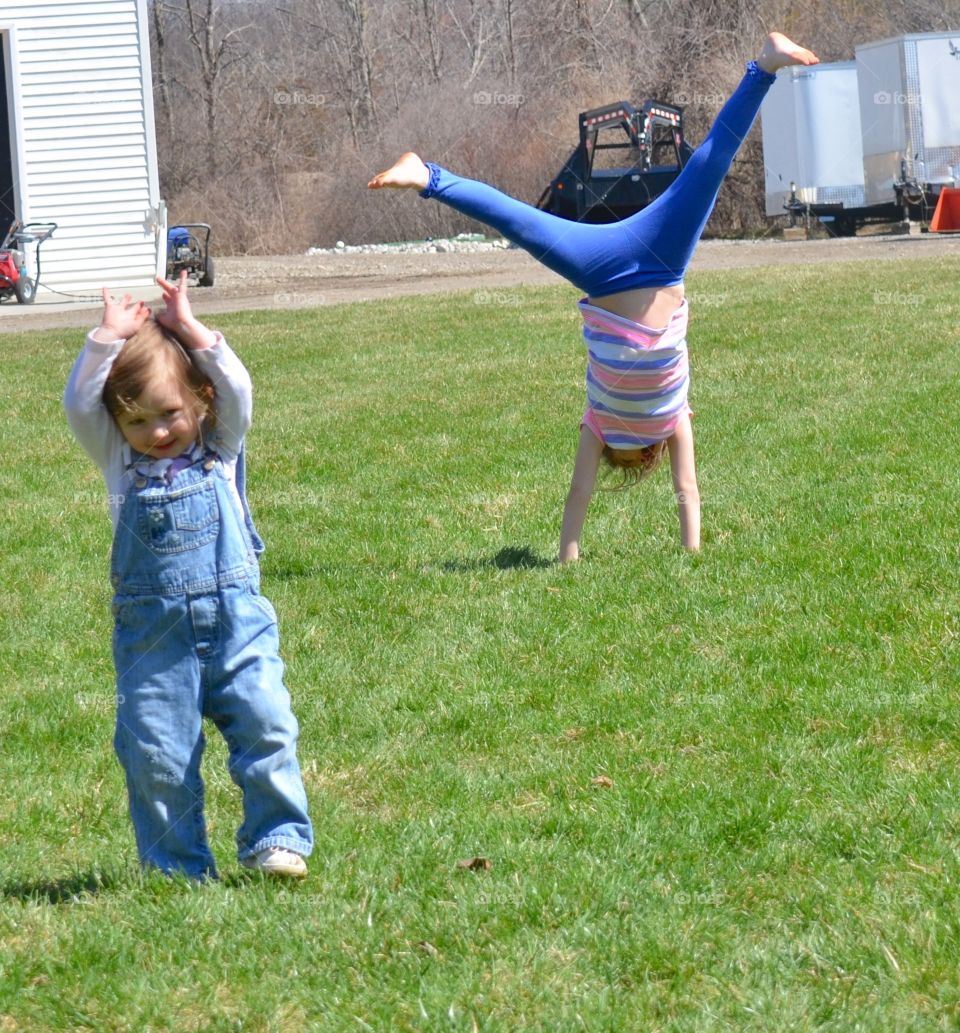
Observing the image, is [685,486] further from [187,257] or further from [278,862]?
[187,257]

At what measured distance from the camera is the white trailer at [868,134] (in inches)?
1137

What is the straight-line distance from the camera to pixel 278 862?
12.2 feet

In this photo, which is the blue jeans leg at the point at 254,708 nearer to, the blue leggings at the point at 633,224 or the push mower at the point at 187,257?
the blue leggings at the point at 633,224

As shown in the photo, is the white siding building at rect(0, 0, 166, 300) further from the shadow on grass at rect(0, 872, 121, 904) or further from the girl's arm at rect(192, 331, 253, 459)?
the girl's arm at rect(192, 331, 253, 459)

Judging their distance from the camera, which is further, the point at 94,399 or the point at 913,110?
the point at 913,110

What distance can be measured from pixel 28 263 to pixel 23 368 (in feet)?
32.7

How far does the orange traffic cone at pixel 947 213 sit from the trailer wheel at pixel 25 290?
1476 cm

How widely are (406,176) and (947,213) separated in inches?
892

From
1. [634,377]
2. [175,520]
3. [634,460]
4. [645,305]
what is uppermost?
[645,305]

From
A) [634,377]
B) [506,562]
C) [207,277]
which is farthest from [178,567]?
[207,277]

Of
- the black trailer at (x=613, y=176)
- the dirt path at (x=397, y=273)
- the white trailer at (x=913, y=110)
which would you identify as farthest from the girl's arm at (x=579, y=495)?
the white trailer at (x=913, y=110)

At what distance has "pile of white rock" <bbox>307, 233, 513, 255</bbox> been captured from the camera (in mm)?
34344

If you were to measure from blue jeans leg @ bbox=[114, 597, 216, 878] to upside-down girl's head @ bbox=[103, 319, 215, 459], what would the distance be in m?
0.37

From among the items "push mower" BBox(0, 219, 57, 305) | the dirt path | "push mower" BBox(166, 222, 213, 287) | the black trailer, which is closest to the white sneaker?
the dirt path
